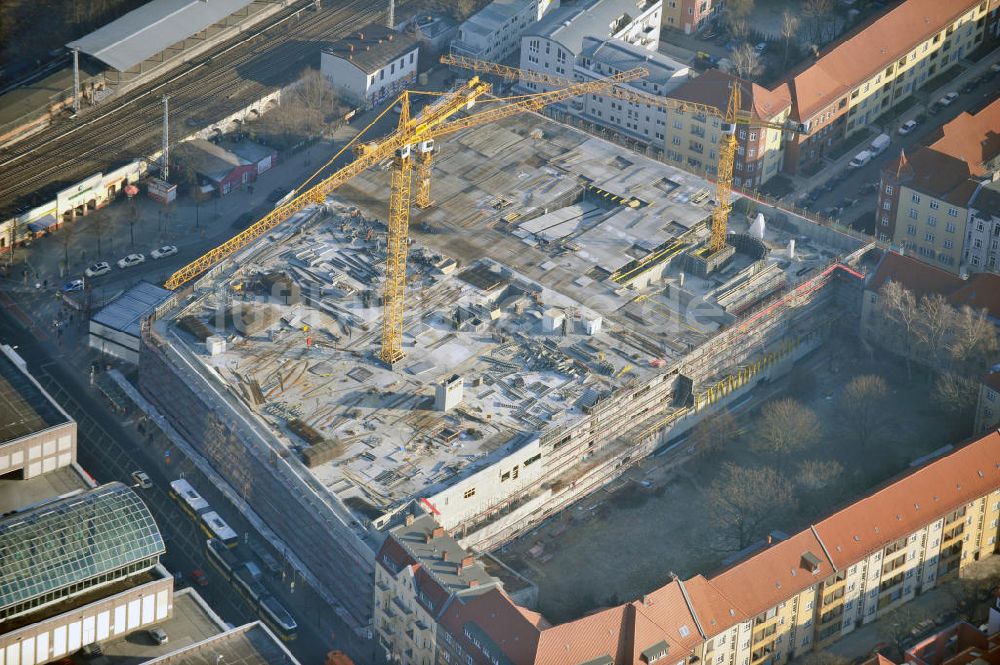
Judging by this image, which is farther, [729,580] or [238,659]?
[729,580]

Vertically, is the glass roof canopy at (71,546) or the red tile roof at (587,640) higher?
the glass roof canopy at (71,546)

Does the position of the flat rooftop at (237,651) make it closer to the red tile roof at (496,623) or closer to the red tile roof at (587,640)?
the red tile roof at (496,623)

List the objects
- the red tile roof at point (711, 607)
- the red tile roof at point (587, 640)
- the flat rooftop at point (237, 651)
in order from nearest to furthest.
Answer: the flat rooftop at point (237, 651) → the red tile roof at point (587, 640) → the red tile roof at point (711, 607)

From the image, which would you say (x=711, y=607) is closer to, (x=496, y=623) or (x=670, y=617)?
(x=670, y=617)

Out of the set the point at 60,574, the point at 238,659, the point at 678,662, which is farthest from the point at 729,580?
the point at 60,574

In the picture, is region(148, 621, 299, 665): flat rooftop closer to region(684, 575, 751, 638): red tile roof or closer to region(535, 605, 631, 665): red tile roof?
region(535, 605, 631, 665): red tile roof

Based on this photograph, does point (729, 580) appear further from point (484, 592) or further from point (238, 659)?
point (238, 659)

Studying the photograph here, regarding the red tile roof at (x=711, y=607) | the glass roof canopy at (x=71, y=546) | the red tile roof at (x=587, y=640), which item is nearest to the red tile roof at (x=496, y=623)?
the red tile roof at (x=587, y=640)

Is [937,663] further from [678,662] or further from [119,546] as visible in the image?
[119,546]

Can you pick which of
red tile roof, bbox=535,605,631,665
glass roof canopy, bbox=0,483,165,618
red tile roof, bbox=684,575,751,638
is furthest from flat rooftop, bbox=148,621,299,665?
red tile roof, bbox=684,575,751,638
